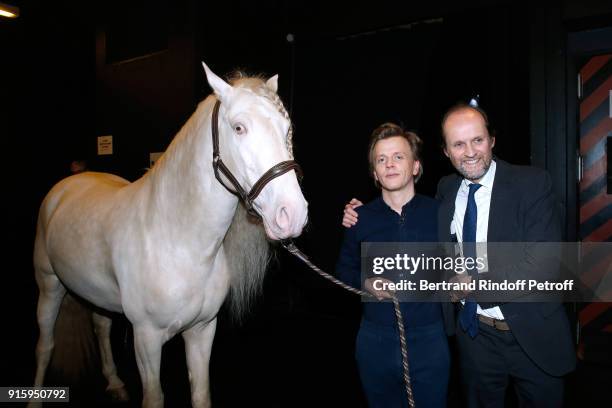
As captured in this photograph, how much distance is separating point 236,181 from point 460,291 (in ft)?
2.88

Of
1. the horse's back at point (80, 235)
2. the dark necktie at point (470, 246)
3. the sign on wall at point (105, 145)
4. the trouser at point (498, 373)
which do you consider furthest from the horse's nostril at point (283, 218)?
the sign on wall at point (105, 145)

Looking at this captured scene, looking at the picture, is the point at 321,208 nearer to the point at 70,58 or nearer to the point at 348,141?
the point at 348,141

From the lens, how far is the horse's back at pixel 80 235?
1.83 m

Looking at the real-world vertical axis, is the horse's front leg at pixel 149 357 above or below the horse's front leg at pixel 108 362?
above

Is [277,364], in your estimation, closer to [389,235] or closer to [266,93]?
[389,235]

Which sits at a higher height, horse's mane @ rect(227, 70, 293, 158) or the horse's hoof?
horse's mane @ rect(227, 70, 293, 158)

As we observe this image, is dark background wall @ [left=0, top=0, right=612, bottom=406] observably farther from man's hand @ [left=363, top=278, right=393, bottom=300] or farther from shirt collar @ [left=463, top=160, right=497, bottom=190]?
man's hand @ [left=363, top=278, right=393, bottom=300]

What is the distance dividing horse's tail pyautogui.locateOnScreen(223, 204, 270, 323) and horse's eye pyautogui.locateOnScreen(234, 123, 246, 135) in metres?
0.56

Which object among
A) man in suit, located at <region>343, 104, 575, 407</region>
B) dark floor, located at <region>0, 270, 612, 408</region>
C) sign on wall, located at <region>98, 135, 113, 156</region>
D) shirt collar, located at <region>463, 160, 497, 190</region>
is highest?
sign on wall, located at <region>98, 135, 113, 156</region>

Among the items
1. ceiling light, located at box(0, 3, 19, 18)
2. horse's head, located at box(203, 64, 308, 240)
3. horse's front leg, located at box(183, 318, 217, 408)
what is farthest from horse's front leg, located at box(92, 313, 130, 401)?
ceiling light, located at box(0, 3, 19, 18)

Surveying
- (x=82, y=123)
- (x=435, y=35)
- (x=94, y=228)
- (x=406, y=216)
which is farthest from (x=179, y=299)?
(x=82, y=123)

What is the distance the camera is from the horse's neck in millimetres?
1443

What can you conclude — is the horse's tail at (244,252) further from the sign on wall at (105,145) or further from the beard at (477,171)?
the sign on wall at (105,145)

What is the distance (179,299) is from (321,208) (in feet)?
7.36
